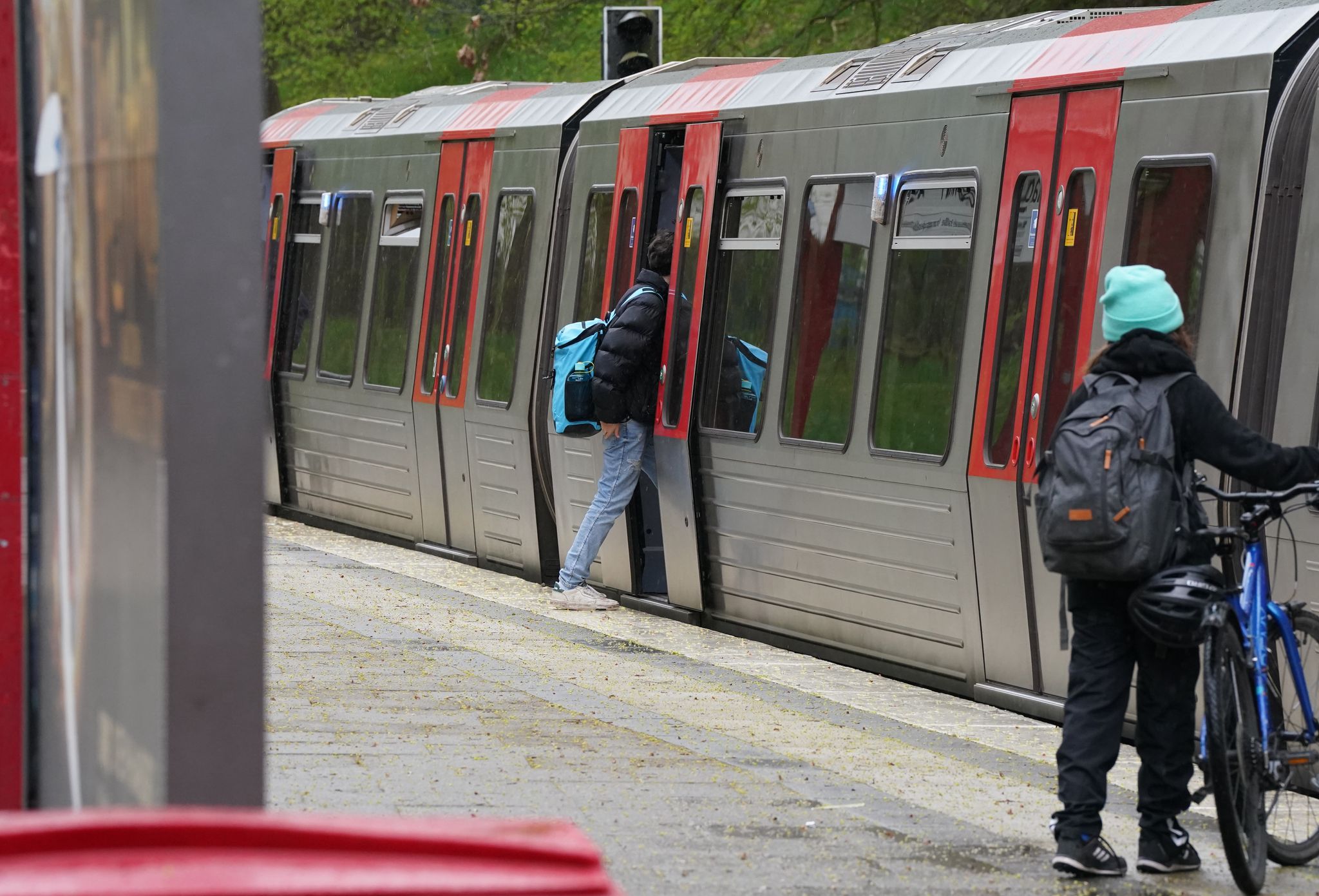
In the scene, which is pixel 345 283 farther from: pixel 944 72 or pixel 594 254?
pixel 944 72

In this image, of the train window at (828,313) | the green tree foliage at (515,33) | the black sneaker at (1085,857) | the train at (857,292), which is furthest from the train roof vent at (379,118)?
the black sneaker at (1085,857)

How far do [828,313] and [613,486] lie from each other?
196cm

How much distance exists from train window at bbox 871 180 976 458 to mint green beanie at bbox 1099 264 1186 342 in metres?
2.92

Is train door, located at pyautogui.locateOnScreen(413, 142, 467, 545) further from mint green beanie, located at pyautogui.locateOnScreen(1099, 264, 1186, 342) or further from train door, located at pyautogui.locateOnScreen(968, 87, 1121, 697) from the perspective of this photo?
mint green beanie, located at pyautogui.locateOnScreen(1099, 264, 1186, 342)

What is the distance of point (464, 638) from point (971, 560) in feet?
7.75

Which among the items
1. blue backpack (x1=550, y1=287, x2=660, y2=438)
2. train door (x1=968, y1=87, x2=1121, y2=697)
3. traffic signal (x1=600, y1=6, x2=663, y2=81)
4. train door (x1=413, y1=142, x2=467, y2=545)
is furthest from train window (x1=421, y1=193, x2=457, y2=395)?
train door (x1=968, y1=87, x2=1121, y2=697)

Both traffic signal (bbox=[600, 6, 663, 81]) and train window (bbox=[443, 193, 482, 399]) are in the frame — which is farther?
traffic signal (bbox=[600, 6, 663, 81])

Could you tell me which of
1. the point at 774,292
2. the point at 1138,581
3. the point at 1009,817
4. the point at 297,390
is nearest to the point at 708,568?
the point at 774,292

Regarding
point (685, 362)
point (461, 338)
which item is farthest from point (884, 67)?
point (461, 338)

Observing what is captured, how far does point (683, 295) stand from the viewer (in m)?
10.8

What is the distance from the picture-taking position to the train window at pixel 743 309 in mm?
10203

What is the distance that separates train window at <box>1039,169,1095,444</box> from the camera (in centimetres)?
791

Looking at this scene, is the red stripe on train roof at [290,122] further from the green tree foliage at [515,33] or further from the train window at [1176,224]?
the train window at [1176,224]

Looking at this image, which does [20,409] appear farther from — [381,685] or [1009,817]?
[381,685]
